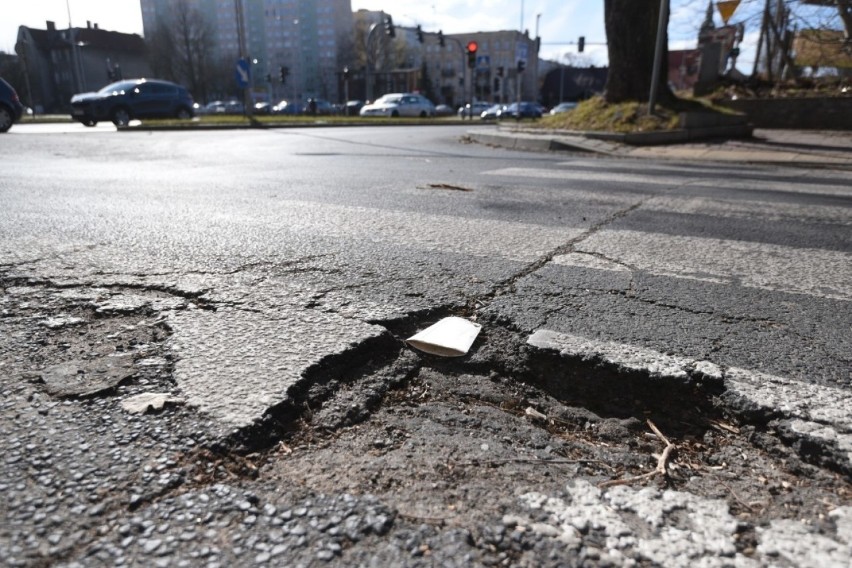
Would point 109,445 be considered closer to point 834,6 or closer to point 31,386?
point 31,386

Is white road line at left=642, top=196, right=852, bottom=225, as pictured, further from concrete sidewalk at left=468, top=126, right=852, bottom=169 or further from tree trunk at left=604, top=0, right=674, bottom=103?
tree trunk at left=604, top=0, right=674, bottom=103

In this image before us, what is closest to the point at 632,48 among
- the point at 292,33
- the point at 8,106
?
the point at 8,106

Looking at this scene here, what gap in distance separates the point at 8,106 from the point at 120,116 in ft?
18.5

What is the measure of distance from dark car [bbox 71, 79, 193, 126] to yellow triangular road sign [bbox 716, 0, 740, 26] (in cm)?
1840

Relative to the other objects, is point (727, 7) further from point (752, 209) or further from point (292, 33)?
point (292, 33)

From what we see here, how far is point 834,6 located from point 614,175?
9762mm

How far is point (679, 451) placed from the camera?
142 cm

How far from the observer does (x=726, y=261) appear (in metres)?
2.93

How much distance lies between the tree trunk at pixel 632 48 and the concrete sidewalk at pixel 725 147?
197cm

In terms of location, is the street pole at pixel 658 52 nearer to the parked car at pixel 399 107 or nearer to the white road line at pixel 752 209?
the white road line at pixel 752 209

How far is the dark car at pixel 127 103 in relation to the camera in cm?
1958

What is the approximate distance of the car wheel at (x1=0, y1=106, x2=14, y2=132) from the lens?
14.4 meters

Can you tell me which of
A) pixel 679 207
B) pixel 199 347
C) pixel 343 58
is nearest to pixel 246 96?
pixel 679 207

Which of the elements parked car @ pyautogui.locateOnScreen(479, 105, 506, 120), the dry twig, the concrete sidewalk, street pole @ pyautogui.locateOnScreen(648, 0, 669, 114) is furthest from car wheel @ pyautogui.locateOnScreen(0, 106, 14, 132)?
parked car @ pyautogui.locateOnScreen(479, 105, 506, 120)
